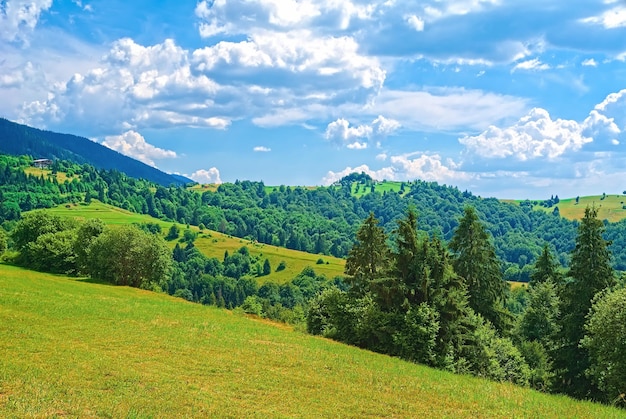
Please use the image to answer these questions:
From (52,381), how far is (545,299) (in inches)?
2342

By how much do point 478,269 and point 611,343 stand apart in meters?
21.9

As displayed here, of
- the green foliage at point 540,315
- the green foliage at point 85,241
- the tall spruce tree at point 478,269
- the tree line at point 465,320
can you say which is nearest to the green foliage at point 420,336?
the tree line at point 465,320

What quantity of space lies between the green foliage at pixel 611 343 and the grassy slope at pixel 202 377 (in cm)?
671

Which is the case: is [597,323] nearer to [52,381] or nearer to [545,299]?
[545,299]

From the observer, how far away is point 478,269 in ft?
191

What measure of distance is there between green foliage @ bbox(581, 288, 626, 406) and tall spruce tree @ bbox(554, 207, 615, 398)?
5.12m

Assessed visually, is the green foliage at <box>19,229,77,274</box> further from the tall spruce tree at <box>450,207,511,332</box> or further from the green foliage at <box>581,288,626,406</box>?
the green foliage at <box>581,288,626,406</box>

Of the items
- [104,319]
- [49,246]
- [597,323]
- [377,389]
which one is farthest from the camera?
[49,246]

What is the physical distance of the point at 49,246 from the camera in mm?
93562

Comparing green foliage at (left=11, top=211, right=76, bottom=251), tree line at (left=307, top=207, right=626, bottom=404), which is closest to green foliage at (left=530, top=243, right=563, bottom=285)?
tree line at (left=307, top=207, right=626, bottom=404)

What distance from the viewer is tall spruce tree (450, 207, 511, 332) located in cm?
5831

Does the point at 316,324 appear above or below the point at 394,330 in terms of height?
below

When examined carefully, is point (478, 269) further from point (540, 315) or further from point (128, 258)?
point (128, 258)

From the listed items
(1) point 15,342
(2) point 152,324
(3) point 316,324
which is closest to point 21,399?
(1) point 15,342
